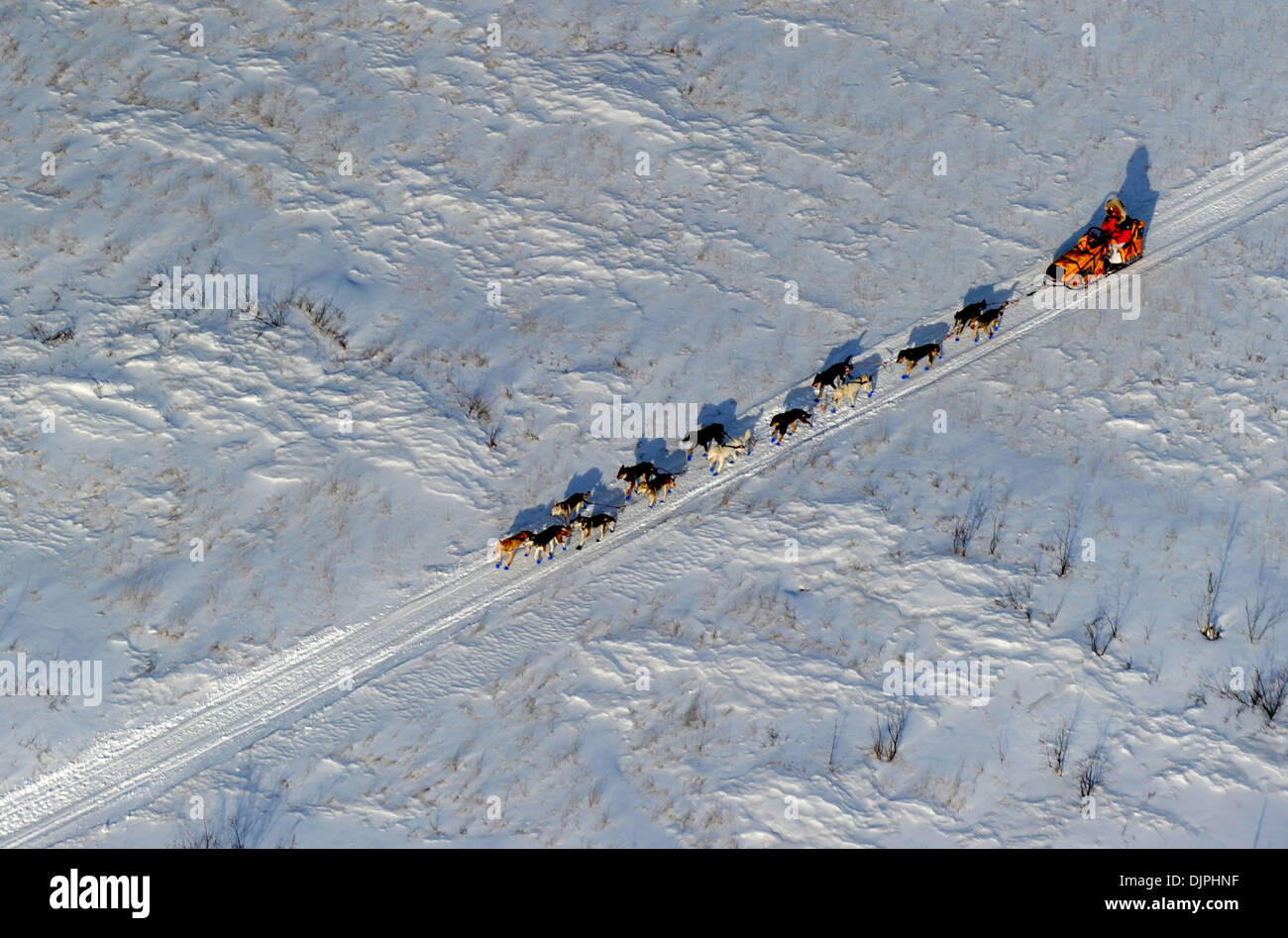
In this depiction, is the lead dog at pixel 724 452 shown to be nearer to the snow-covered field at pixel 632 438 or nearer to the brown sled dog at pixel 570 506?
the snow-covered field at pixel 632 438

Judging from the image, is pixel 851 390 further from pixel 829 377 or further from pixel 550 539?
pixel 550 539

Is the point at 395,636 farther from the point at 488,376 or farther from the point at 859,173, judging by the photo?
the point at 859,173

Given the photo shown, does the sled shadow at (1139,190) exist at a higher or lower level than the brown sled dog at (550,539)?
higher

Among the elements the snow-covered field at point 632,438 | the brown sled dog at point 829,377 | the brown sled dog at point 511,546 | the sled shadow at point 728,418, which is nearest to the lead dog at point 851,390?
the brown sled dog at point 829,377

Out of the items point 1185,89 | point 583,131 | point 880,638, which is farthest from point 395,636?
point 1185,89

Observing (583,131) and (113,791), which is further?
(583,131)

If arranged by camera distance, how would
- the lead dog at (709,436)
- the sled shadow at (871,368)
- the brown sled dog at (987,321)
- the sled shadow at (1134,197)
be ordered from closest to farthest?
the lead dog at (709,436), the sled shadow at (871,368), the brown sled dog at (987,321), the sled shadow at (1134,197)
